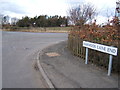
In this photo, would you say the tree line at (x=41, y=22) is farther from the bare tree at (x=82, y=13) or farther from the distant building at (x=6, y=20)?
the bare tree at (x=82, y=13)

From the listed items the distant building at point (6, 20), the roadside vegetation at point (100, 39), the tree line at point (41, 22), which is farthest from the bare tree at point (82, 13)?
the distant building at point (6, 20)

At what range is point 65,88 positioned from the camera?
3594mm

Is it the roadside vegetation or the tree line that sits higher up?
the tree line

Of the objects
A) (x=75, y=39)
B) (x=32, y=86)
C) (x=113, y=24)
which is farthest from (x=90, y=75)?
(x=113, y=24)

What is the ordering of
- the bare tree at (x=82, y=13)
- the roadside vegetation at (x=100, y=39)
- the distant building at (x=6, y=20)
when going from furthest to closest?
the distant building at (x=6, y=20)
the bare tree at (x=82, y=13)
the roadside vegetation at (x=100, y=39)

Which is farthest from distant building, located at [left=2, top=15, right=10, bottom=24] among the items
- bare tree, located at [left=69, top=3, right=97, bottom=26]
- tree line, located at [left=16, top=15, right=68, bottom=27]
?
bare tree, located at [left=69, top=3, right=97, bottom=26]

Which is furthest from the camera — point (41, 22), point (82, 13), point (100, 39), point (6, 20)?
point (6, 20)

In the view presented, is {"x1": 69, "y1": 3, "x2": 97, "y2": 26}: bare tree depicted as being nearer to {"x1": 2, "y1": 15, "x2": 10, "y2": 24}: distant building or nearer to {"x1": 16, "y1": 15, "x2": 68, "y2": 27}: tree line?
{"x1": 16, "y1": 15, "x2": 68, "y2": 27}: tree line

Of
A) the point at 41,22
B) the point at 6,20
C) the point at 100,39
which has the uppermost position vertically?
the point at 6,20

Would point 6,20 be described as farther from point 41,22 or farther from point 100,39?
point 100,39

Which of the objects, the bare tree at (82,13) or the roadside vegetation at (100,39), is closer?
the roadside vegetation at (100,39)

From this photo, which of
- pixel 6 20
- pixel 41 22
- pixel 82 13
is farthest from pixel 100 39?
pixel 6 20

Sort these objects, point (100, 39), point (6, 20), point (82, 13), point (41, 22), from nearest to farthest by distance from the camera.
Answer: point (100, 39), point (82, 13), point (41, 22), point (6, 20)

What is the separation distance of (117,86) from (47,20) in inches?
2078
